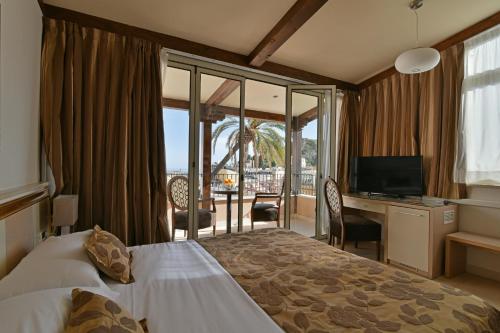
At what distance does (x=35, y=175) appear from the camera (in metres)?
2.14

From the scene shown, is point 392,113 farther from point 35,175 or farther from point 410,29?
point 35,175

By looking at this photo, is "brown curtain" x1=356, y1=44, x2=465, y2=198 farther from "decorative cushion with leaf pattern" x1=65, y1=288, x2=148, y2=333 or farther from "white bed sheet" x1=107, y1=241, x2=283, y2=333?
"decorative cushion with leaf pattern" x1=65, y1=288, x2=148, y2=333

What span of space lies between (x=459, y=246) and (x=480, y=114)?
1553mm

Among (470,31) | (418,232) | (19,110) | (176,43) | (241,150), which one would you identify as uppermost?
(470,31)

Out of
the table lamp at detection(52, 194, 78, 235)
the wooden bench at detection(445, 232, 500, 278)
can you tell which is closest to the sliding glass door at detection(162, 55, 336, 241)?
the table lamp at detection(52, 194, 78, 235)

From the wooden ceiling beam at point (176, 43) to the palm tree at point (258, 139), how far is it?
0.81 metres

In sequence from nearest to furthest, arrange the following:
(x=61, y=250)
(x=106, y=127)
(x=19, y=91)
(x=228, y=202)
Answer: (x=61, y=250) → (x=19, y=91) → (x=106, y=127) → (x=228, y=202)

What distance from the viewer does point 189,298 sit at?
1.21 m

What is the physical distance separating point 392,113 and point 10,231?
446cm

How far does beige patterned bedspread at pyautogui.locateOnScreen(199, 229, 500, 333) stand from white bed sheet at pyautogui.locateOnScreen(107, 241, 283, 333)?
0.24 ft

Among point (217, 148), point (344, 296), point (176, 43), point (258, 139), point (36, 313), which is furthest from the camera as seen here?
point (258, 139)

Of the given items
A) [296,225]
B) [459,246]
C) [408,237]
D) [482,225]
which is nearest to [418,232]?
[408,237]

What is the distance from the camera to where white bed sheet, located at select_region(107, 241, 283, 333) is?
3.32 feet

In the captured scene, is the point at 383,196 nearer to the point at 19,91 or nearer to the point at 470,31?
the point at 470,31
